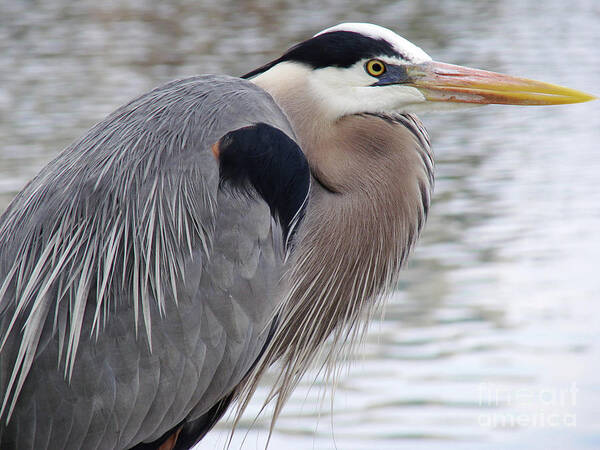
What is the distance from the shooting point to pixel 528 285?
6.07 metres

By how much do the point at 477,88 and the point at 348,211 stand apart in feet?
1.77

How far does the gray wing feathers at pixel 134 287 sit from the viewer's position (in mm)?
2689

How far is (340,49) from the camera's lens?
2.91m

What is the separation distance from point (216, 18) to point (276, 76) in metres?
13.3

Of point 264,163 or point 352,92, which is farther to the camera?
point 352,92

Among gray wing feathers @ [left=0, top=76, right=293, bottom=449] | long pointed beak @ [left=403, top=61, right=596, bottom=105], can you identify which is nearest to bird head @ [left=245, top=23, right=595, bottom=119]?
long pointed beak @ [left=403, top=61, right=596, bottom=105]

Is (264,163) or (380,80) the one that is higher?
(380,80)

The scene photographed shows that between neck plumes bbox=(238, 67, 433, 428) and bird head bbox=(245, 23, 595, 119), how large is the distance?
0.04 m

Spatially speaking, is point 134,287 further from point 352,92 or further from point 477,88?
point 477,88

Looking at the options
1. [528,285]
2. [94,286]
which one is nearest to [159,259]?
[94,286]

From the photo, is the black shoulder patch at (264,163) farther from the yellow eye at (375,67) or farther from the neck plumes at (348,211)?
the yellow eye at (375,67)

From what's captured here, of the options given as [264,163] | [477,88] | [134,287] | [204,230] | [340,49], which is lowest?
[134,287]

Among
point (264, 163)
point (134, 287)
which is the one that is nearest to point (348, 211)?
point (264, 163)

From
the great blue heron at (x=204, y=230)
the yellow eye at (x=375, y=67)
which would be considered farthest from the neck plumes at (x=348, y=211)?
the yellow eye at (x=375, y=67)
